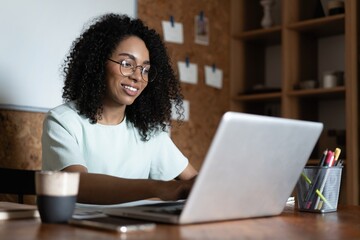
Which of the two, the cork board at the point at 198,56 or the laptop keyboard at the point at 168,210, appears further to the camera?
the cork board at the point at 198,56

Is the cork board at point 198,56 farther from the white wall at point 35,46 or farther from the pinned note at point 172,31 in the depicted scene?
the white wall at point 35,46

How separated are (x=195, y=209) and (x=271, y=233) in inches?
5.5

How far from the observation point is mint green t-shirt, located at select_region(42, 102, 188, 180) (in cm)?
165

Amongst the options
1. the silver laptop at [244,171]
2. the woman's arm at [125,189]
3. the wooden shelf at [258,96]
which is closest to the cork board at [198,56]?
the wooden shelf at [258,96]

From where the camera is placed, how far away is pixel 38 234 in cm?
91

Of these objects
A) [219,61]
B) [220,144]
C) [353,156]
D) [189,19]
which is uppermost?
[189,19]

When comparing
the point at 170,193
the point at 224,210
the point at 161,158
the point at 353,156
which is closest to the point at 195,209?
the point at 224,210

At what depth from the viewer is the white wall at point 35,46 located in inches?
96.4

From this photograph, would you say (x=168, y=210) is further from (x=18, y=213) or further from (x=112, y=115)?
(x=112, y=115)

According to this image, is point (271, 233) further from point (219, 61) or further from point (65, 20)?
point (219, 61)

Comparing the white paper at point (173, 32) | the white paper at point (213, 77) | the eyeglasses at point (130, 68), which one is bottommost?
the eyeglasses at point (130, 68)

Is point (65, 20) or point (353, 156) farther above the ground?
point (65, 20)

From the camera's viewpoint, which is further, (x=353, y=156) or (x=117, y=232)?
(x=353, y=156)

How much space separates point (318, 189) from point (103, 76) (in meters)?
0.89
